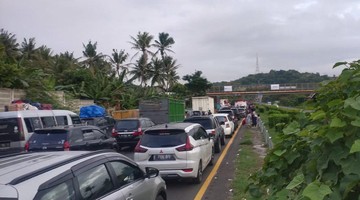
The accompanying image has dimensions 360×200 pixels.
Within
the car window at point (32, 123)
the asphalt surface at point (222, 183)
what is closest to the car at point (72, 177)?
the asphalt surface at point (222, 183)

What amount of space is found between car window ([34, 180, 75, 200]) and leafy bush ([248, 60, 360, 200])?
1714 millimetres

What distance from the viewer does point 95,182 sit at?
A: 4492mm

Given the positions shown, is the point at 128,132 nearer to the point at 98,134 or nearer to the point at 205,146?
the point at 98,134

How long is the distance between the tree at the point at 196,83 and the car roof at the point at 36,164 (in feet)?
239

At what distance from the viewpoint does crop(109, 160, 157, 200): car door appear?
16.9 ft

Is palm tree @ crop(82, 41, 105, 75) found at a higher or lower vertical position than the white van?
higher

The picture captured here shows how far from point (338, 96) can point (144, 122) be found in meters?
18.6

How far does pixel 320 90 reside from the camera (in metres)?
3.43

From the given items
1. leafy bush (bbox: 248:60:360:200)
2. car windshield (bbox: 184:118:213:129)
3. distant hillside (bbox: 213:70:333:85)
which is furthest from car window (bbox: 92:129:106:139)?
distant hillside (bbox: 213:70:333:85)

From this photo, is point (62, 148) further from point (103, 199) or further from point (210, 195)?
point (103, 199)

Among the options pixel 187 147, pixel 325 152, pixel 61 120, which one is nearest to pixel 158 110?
pixel 61 120

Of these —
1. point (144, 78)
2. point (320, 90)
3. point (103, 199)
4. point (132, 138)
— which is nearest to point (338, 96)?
point (320, 90)

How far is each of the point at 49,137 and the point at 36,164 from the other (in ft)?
28.1

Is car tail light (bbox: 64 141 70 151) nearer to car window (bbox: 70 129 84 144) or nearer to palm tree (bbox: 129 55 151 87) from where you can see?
car window (bbox: 70 129 84 144)
